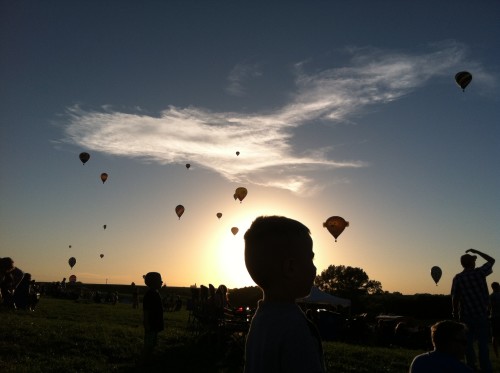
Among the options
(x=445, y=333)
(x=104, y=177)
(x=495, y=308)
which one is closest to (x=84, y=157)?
(x=104, y=177)

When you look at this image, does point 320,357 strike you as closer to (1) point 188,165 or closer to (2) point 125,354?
(2) point 125,354

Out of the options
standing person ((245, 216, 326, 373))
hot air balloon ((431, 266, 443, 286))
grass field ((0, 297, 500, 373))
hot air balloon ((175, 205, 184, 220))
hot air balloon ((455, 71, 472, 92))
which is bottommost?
grass field ((0, 297, 500, 373))

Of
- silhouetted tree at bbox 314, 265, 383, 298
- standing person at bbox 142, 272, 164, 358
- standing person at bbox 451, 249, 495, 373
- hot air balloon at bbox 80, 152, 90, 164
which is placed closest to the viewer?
Answer: standing person at bbox 451, 249, 495, 373

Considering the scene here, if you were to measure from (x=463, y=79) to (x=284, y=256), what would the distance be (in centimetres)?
3062

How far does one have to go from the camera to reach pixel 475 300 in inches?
399

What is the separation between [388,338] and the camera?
2097 cm

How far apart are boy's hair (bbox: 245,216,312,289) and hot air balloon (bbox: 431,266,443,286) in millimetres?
55221

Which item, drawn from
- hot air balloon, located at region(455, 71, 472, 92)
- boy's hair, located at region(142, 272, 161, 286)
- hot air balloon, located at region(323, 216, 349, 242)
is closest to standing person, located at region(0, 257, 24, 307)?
boy's hair, located at region(142, 272, 161, 286)

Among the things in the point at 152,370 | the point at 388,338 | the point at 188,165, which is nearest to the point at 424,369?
the point at 152,370

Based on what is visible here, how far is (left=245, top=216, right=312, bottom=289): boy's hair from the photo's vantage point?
7.79 ft

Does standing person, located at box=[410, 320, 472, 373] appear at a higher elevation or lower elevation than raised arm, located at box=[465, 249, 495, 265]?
lower

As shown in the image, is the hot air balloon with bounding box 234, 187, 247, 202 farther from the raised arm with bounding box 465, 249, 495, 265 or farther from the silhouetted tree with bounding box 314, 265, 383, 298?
the silhouetted tree with bounding box 314, 265, 383, 298

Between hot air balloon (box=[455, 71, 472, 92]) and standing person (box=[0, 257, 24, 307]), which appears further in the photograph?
hot air balloon (box=[455, 71, 472, 92])

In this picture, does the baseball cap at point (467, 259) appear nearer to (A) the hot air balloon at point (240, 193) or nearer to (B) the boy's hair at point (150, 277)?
(B) the boy's hair at point (150, 277)
